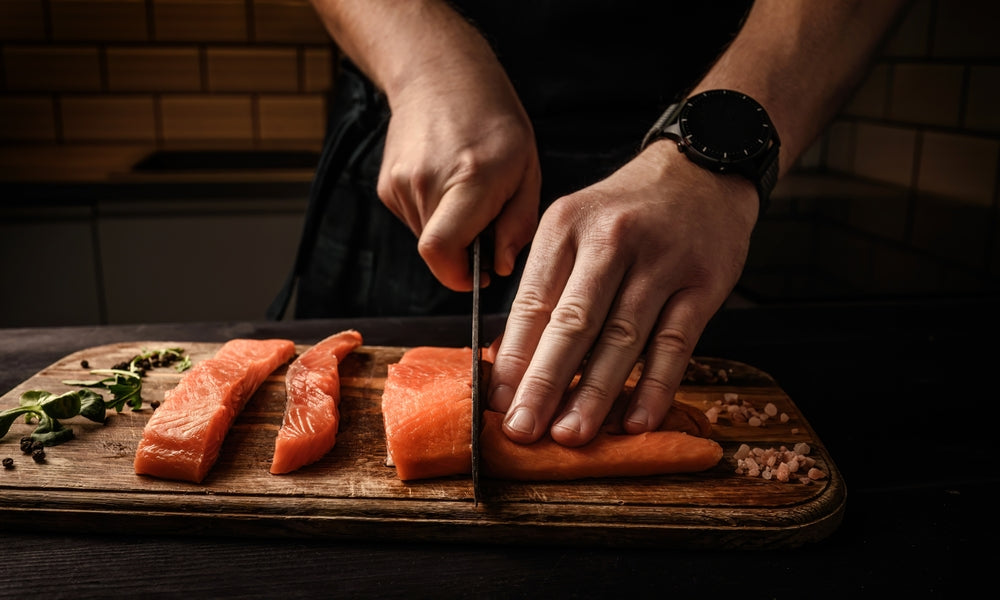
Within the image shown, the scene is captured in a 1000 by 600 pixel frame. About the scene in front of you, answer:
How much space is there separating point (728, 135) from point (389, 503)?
2.31 ft

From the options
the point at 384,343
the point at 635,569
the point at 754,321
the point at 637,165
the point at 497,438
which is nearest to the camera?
the point at 635,569

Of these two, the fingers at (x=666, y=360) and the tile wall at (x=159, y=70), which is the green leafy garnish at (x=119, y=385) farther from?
the tile wall at (x=159, y=70)

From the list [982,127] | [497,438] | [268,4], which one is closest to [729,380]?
[497,438]

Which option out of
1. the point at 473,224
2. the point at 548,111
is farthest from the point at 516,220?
the point at 548,111

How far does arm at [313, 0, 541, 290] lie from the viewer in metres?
1.19

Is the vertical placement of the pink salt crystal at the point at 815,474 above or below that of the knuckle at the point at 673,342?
below

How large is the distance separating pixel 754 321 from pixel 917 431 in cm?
51

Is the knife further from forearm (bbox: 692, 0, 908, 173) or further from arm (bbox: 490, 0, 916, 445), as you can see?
forearm (bbox: 692, 0, 908, 173)

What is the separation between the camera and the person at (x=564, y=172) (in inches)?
41.6

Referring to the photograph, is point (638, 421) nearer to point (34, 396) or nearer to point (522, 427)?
point (522, 427)

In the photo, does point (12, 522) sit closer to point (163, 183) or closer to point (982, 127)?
point (163, 183)

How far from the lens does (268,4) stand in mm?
3045

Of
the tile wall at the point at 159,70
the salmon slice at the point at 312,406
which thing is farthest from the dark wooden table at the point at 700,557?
the tile wall at the point at 159,70

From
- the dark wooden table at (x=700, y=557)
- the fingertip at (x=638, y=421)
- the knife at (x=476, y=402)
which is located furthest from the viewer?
the fingertip at (x=638, y=421)
